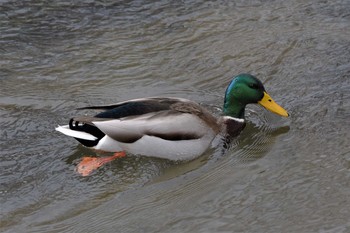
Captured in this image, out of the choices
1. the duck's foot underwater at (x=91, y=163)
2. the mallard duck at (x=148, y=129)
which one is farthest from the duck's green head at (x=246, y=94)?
the duck's foot underwater at (x=91, y=163)

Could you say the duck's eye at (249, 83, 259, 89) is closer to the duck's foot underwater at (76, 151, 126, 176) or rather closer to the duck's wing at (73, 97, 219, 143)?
the duck's wing at (73, 97, 219, 143)

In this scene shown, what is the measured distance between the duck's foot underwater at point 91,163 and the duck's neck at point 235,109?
1080 mm

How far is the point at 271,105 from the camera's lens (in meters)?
7.61

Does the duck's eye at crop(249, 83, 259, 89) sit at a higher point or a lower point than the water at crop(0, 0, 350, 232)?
higher

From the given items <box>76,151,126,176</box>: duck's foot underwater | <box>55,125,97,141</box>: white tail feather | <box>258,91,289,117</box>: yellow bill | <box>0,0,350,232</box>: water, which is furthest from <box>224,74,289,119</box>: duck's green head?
<box>55,125,97,141</box>: white tail feather

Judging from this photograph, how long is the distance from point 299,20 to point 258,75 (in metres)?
1.44

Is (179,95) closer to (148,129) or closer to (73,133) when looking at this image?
(148,129)

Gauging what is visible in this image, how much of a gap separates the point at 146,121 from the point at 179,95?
1126mm

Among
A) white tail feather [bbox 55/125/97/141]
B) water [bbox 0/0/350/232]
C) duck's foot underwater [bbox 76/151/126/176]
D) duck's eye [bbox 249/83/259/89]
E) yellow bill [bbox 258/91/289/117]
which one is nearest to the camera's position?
water [bbox 0/0/350/232]

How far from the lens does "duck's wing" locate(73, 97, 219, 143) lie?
7172 millimetres

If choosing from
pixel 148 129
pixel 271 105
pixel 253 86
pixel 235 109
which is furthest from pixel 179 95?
pixel 148 129

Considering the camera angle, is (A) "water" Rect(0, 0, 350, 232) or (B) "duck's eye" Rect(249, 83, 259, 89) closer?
(A) "water" Rect(0, 0, 350, 232)

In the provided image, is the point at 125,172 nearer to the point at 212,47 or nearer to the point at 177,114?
the point at 177,114

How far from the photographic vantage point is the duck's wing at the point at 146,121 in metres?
7.17
